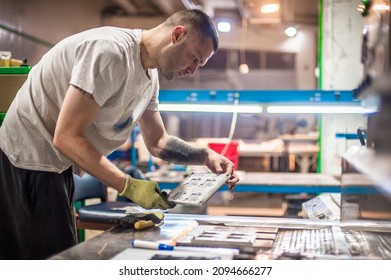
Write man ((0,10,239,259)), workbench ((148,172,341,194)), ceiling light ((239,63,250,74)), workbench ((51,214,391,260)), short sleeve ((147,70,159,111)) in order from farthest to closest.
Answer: ceiling light ((239,63,250,74)), workbench ((148,172,341,194)), short sleeve ((147,70,159,111)), man ((0,10,239,259)), workbench ((51,214,391,260))

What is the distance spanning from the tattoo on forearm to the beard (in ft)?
→ 1.08

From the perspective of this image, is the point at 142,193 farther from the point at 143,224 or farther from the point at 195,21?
the point at 195,21

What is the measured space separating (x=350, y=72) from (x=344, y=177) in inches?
86.8

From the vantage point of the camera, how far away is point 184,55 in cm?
138

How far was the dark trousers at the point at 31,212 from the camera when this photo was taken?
1.36 m

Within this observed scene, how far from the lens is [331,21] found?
3355 millimetres

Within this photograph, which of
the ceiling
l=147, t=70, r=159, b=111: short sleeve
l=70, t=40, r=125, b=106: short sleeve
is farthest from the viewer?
the ceiling

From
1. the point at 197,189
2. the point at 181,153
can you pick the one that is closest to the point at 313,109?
the point at 181,153

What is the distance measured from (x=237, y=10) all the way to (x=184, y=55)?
203 inches

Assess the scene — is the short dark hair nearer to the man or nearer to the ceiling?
the man

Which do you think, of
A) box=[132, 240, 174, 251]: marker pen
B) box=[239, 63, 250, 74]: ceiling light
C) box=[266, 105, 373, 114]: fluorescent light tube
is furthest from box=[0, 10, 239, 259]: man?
box=[239, 63, 250, 74]: ceiling light

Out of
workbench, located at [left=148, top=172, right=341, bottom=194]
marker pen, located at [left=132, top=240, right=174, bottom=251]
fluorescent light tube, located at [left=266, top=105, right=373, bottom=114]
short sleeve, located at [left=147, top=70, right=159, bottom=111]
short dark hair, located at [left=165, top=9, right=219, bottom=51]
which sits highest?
short dark hair, located at [left=165, top=9, right=219, bottom=51]

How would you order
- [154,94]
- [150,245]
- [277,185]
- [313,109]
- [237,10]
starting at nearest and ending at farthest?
[150,245]
[154,94]
[277,185]
[313,109]
[237,10]

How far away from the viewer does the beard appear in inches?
54.0
